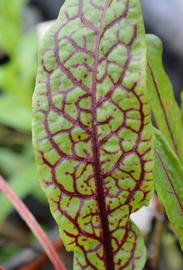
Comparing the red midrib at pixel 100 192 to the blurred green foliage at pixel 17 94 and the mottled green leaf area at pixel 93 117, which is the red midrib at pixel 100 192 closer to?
the mottled green leaf area at pixel 93 117

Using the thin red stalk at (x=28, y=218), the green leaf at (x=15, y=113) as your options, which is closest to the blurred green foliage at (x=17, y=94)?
the green leaf at (x=15, y=113)

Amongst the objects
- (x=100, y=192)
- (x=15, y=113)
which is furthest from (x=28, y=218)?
(x=15, y=113)

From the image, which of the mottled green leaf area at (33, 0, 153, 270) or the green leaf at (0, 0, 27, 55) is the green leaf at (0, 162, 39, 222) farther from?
the mottled green leaf area at (33, 0, 153, 270)

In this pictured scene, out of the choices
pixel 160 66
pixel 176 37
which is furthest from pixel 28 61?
pixel 160 66

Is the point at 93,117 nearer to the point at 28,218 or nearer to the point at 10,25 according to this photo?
the point at 28,218

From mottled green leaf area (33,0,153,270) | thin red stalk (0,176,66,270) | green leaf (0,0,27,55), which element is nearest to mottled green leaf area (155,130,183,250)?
mottled green leaf area (33,0,153,270)

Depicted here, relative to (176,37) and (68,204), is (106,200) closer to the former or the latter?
(68,204)
